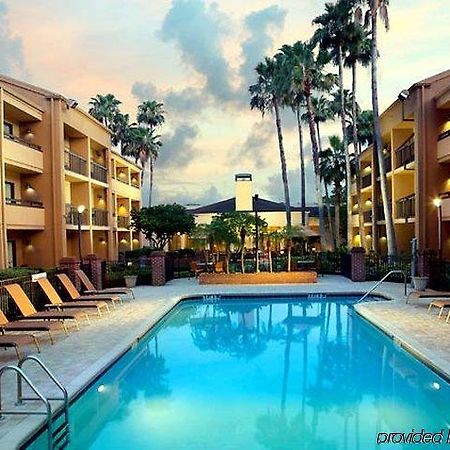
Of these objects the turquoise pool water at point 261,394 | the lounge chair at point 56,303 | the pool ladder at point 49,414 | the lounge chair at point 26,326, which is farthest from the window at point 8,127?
the pool ladder at point 49,414

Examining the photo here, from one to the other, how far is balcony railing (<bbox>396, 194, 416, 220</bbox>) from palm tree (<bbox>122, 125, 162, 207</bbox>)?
27322 millimetres

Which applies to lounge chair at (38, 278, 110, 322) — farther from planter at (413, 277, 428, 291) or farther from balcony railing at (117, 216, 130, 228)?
balcony railing at (117, 216, 130, 228)

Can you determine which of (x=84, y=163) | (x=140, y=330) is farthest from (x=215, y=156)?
(x=140, y=330)

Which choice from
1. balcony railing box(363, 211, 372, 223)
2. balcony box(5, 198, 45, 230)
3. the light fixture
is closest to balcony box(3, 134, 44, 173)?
the light fixture

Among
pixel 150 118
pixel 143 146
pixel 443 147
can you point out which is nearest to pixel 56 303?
pixel 443 147

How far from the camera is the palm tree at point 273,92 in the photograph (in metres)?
34.8

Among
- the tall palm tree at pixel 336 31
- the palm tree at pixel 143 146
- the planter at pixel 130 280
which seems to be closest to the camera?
the planter at pixel 130 280

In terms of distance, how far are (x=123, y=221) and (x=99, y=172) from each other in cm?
774

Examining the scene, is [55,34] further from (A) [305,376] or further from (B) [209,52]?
(A) [305,376]

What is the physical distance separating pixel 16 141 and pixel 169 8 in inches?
328

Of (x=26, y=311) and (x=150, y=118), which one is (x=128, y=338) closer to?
(x=26, y=311)

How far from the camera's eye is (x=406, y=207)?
28.1 metres

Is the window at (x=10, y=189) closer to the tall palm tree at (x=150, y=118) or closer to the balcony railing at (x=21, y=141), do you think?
the balcony railing at (x=21, y=141)

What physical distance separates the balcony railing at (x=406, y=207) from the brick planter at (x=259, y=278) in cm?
728
